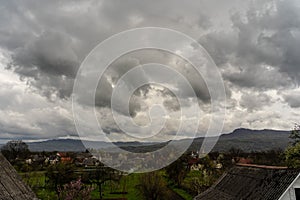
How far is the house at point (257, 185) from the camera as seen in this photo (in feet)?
61.9

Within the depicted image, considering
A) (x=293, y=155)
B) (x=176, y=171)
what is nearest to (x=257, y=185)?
(x=293, y=155)

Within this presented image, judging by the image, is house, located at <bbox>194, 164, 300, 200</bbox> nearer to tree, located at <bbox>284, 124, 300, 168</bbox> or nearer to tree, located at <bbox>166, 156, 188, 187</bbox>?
tree, located at <bbox>284, 124, 300, 168</bbox>

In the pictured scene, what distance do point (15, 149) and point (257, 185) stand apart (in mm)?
82004

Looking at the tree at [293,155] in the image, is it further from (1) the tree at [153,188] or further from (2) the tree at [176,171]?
(2) the tree at [176,171]

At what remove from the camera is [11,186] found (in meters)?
16.7

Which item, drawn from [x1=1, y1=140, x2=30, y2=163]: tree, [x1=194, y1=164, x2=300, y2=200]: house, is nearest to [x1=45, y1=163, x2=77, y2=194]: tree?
[x1=194, y1=164, x2=300, y2=200]: house

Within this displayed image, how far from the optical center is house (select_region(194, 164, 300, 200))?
742 inches

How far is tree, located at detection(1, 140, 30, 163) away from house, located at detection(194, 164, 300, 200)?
7058cm

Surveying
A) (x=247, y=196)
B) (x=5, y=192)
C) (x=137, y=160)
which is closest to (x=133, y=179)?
(x=137, y=160)

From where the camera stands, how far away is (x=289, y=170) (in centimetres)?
1988

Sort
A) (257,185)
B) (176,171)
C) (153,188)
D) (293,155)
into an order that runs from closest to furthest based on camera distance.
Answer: (257,185), (293,155), (153,188), (176,171)

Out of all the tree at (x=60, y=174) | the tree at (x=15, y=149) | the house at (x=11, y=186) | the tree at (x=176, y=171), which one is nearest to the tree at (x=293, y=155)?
the house at (x=11, y=186)

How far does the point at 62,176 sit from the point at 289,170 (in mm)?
31988

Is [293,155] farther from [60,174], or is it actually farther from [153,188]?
[60,174]
